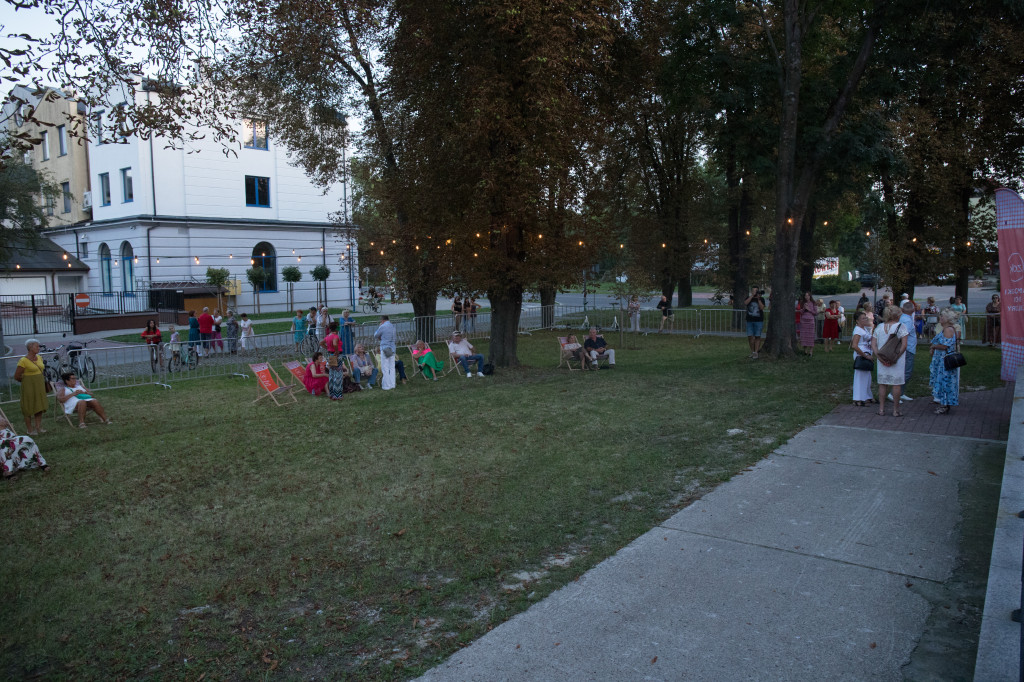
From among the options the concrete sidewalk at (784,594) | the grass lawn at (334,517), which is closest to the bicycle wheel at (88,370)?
the grass lawn at (334,517)

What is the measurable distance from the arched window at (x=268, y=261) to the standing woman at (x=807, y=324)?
101 ft

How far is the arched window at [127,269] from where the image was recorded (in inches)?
1478

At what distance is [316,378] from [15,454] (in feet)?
20.5

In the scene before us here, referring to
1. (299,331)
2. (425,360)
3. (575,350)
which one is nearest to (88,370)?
(299,331)

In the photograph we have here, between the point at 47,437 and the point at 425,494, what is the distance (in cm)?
732

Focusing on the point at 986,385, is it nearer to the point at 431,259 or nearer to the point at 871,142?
the point at 871,142

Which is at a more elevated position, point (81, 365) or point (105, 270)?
point (105, 270)

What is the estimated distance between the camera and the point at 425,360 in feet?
53.8

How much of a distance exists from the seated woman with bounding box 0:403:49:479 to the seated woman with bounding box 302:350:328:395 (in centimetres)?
596

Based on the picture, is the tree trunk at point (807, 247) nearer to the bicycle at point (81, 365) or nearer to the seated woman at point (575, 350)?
the seated woman at point (575, 350)

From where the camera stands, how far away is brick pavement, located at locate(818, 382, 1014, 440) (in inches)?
401

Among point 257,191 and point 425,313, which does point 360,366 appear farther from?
point 257,191

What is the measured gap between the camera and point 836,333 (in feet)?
71.2

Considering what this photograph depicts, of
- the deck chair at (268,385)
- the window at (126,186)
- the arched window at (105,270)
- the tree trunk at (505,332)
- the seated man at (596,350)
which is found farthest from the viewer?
the arched window at (105,270)
